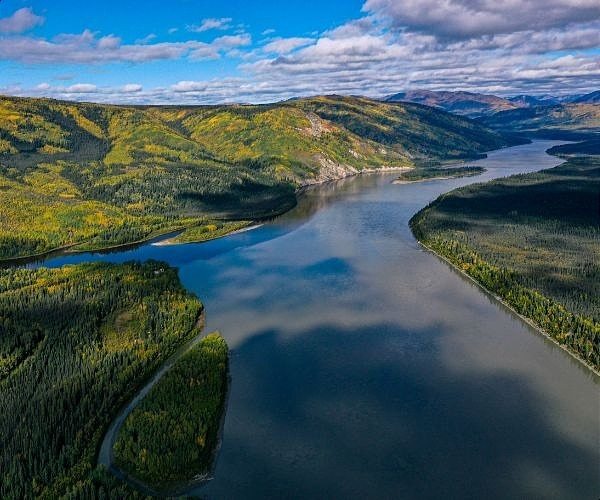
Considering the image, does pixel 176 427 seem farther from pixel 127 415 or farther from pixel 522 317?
pixel 522 317

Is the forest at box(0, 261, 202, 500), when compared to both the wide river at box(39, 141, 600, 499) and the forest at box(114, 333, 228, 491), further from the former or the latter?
the wide river at box(39, 141, 600, 499)

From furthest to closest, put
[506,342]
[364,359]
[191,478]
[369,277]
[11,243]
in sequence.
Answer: [11,243] < [369,277] < [506,342] < [364,359] < [191,478]

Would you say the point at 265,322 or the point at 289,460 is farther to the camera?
the point at 265,322

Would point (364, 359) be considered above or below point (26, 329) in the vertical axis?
below

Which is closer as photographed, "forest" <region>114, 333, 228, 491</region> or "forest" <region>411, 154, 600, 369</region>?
"forest" <region>114, 333, 228, 491</region>

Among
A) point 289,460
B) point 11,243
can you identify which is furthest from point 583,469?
point 11,243

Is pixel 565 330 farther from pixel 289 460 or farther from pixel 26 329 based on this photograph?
pixel 26 329

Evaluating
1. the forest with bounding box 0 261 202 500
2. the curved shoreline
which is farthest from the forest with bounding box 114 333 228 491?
the forest with bounding box 0 261 202 500

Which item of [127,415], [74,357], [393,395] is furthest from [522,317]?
[74,357]
